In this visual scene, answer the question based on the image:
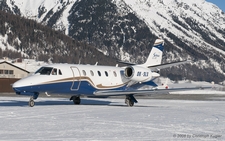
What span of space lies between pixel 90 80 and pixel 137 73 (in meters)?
3.59

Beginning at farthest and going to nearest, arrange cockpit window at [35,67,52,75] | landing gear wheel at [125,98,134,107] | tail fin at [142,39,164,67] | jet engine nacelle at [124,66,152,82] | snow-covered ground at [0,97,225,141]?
tail fin at [142,39,164,67], jet engine nacelle at [124,66,152,82], landing gear wheel at [125,98,134,107], cockpit window at [35,67,52,75], snow-covered ground at [0,97,225,141]

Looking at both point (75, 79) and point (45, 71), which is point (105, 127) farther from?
point (75, 79)

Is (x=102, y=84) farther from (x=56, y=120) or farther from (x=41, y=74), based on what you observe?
(x=56, y=120)

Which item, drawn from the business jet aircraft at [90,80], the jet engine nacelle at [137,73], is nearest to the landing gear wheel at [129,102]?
the business jet aircraft at [90,80]

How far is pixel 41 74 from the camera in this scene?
26.1 m

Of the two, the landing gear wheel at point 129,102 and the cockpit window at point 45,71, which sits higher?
the cockpit window at point 45,71

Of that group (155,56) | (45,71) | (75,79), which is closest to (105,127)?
(45,71)

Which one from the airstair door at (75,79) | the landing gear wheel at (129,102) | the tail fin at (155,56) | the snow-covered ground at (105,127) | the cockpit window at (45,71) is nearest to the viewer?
the snow-covered ground at (105,127)

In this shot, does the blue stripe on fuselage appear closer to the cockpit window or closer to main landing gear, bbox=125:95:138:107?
Answer: the cockpit window

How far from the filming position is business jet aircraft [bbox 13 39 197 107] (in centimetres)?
2552

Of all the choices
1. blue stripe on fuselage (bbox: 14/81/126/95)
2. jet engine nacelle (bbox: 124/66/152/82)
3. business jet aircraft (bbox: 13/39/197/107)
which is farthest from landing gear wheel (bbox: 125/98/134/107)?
jet engine nacelle (bbox: 124/66/152/82)

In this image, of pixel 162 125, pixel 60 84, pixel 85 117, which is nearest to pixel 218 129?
pixel 162 125

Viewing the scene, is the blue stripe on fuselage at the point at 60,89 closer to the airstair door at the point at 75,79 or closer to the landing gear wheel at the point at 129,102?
the airstair door at the point at 75,79

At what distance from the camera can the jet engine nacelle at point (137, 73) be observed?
3072 centimetres
